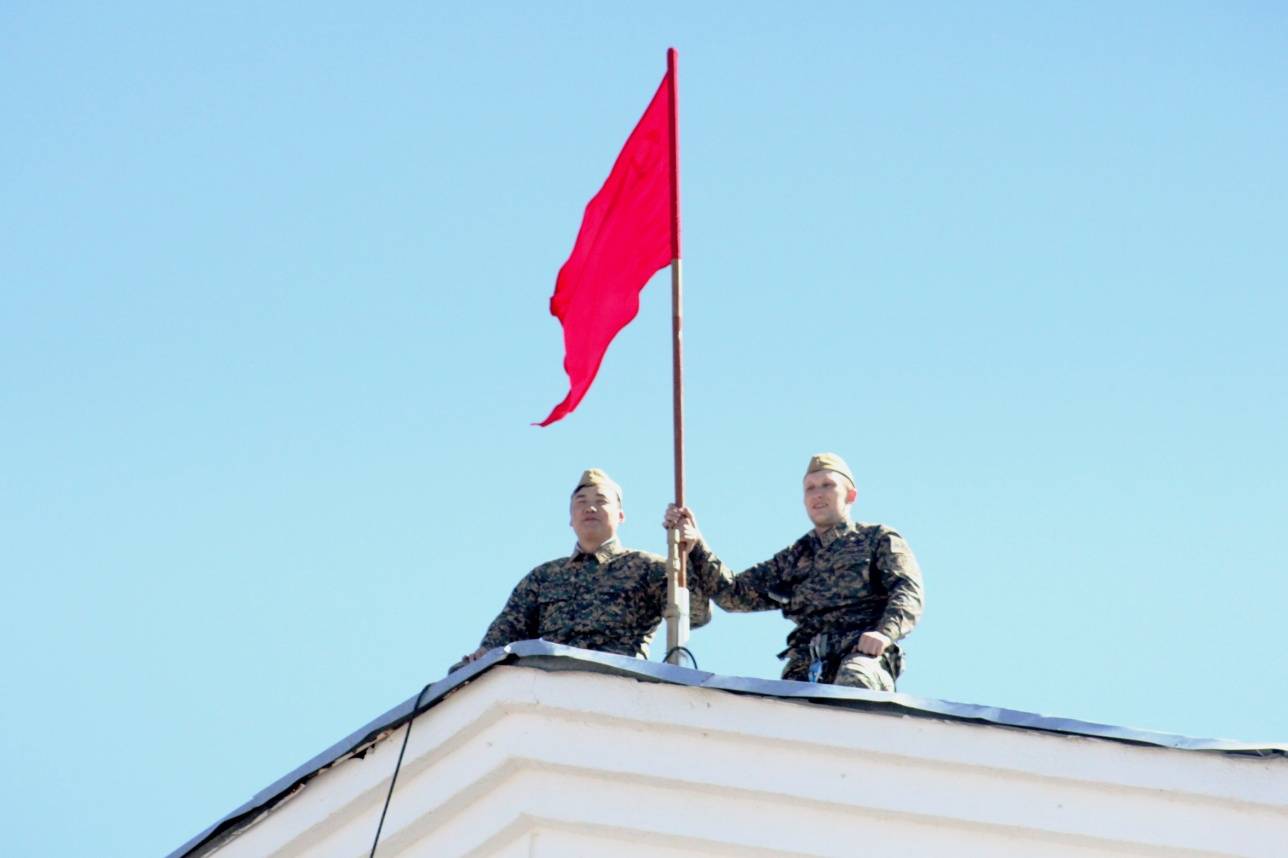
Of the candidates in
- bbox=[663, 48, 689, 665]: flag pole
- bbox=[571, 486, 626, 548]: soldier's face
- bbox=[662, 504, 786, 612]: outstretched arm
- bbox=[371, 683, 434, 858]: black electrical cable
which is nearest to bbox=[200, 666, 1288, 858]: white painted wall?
A: bbox=[371, 683, 434, 858]: black electrical cable

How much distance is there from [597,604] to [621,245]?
189 centimetres

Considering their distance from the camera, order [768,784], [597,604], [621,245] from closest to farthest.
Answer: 1. [768,784]
2. [597,604]
3. [621,245]

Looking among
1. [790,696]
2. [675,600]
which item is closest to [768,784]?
[790,696]

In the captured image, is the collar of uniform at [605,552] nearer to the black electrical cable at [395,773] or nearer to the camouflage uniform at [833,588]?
the camouflage uniform at [833,588]

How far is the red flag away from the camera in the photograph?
1035 cm

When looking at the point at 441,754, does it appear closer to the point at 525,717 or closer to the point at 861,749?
the point at 525,717

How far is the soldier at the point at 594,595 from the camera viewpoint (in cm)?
965

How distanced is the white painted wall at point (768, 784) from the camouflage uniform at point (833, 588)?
6.57 ft

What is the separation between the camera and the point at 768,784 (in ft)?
22.1

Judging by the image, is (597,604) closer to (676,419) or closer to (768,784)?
(676,419)

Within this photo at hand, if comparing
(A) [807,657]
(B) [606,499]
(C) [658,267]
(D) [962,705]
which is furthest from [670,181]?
(D) [962,705]

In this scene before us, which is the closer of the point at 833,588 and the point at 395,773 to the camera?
the point at 395,773

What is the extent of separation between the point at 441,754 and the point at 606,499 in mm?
3348

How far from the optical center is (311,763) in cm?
711
